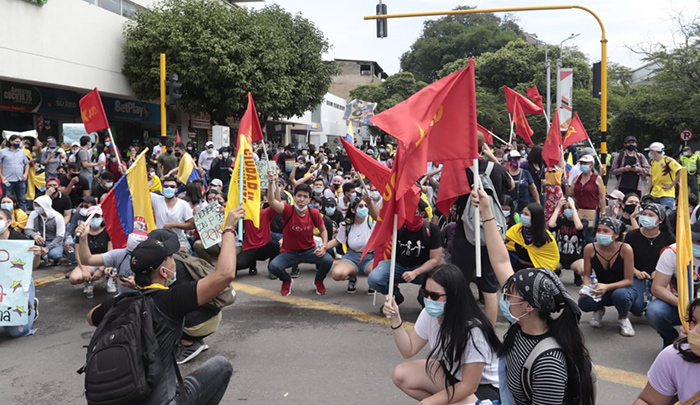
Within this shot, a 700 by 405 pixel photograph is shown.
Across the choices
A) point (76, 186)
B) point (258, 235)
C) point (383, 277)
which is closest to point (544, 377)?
point (383, 277)

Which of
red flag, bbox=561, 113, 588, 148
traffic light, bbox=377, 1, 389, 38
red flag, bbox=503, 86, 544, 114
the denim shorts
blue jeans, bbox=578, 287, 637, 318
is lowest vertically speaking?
blue jeans, bbox=578, 287, 637, 318

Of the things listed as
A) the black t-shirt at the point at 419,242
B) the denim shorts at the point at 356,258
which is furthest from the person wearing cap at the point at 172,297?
the denim shorts at the point at 356,258

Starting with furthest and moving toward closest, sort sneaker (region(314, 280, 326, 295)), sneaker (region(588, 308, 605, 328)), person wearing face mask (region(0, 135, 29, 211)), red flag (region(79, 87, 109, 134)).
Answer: person wearing face mask (region(0, 135, 29, 211)) → red flag (region(79, 87, 109, 134)) → sneaker (region(314, 280, 326, 295)) → sneaker (region(588, 308, 605, 328))

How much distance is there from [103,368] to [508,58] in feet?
168

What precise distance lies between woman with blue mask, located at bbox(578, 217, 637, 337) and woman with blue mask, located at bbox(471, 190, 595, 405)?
3554 mm

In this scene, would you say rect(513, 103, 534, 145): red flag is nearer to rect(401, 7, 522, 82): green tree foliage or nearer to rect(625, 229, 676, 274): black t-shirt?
rect(625, 229, 676, 274): black t-shirt

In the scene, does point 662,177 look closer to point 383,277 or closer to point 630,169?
point 630,169

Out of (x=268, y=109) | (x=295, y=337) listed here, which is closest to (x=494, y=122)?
(x=268, y=109)

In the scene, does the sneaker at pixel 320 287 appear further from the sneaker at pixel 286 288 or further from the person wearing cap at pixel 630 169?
the person wearing cap at pixel 630 169

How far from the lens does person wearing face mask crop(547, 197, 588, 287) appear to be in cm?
791

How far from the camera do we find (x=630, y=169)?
11.1 m

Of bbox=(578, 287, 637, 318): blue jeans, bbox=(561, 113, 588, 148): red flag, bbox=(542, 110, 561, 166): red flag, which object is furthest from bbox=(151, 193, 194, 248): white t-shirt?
bbox=(561, 113, 588, 148): red flag

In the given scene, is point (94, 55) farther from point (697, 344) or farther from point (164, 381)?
point (697, 344)

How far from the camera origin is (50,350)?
582 cm
